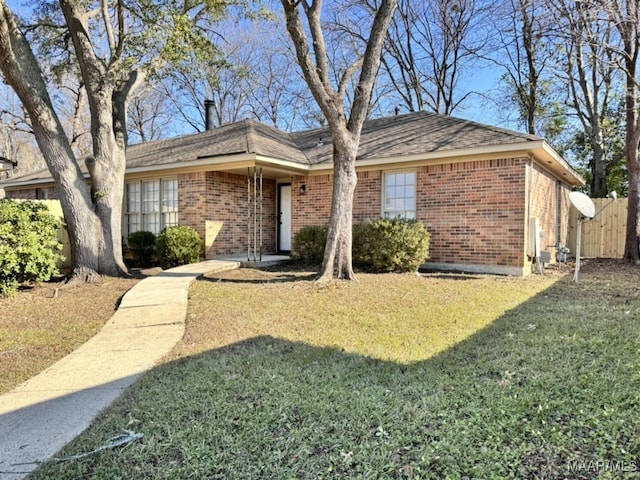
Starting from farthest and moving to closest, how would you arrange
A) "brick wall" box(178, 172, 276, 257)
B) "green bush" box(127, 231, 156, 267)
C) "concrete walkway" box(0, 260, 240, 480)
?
1. "green bush" box(127, 231, 156, 267)
2. "brick wall" box(178, 172, 276, 257)
3. "concrete walkway" box(0, 260, 240, 480)

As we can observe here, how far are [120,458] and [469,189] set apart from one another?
9.31 metres

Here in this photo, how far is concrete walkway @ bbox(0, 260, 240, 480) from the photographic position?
8.48 feet

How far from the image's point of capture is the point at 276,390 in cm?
327

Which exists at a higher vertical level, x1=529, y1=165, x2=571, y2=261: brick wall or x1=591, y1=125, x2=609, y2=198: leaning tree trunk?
x1=591, y1=125, x2=609, y2=198: leaning tree trunk

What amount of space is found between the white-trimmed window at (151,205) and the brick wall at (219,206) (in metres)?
0.51

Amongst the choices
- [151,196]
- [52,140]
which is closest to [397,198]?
[151,196]

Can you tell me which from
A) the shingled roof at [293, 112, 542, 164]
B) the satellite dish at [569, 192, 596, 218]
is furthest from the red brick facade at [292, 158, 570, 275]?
the satellite dish at [569, 192, 596, 218]

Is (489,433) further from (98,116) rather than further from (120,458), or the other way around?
(98,116)

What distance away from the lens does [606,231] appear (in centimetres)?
1466

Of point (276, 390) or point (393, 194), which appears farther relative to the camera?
point (393, 194)

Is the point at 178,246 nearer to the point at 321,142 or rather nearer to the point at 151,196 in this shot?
the point at 151,196

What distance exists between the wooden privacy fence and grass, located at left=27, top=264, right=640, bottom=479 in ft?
34.2

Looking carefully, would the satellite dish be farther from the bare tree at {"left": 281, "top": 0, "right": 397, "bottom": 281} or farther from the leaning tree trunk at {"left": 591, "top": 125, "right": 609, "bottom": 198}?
the leaning tree trunk at {"left": 591, "top": 125, "right": 609, "bottom": 198}

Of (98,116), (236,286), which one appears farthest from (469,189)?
(98,116)
